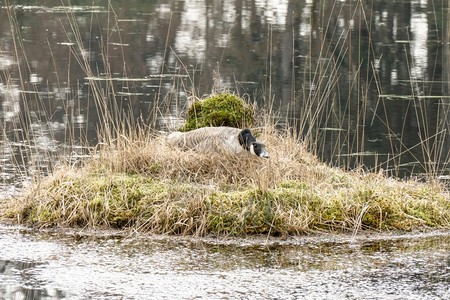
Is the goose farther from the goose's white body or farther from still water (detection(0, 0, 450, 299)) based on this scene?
still water (detection(0, 0, 450, 299))

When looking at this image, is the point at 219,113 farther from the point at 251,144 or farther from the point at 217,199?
the point at 217,199

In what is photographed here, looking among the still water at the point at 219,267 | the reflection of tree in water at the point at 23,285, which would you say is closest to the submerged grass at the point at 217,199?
the still water at the point at 219,267

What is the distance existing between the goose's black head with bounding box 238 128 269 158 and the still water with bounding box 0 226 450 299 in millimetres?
1554

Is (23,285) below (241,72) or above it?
above

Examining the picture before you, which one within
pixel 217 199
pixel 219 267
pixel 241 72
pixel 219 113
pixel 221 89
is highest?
pixel 219 113

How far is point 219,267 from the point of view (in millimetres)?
6051

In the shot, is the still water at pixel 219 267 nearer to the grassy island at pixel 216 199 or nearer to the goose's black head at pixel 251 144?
the grassy island at pixel 216 199

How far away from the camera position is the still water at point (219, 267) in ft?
18.0

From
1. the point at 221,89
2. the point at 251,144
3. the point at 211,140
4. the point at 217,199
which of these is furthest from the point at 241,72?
the point at 217,199

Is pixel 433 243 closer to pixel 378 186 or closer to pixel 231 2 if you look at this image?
pixel 378 186

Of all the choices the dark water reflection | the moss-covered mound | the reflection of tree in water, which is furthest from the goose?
the reflection of tree in water

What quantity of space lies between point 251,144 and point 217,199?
4.16 feet

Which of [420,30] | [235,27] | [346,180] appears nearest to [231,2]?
[235,27]

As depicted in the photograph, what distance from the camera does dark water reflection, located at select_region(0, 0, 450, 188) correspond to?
1029 cm
